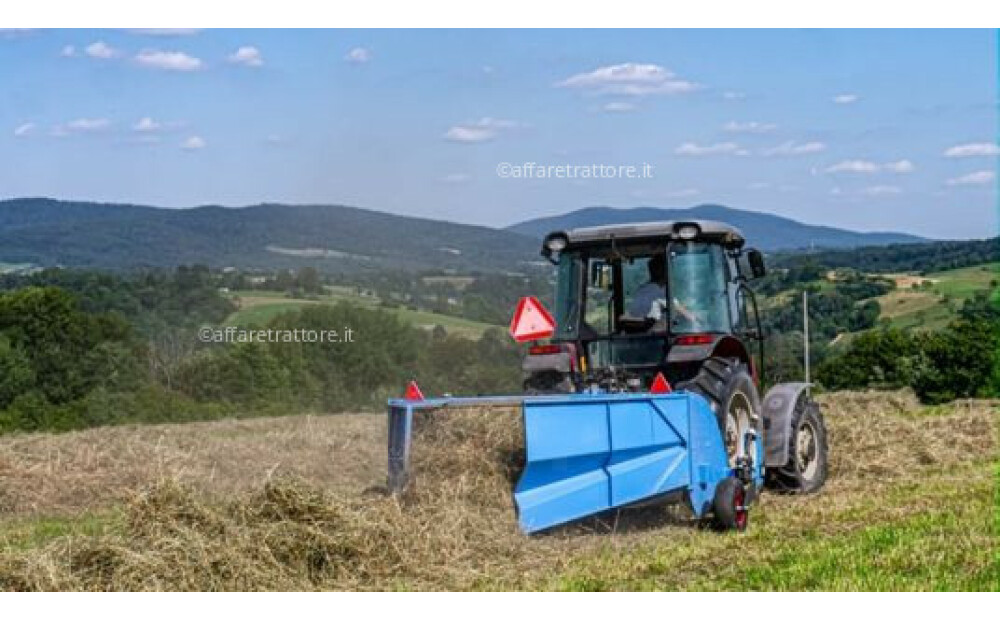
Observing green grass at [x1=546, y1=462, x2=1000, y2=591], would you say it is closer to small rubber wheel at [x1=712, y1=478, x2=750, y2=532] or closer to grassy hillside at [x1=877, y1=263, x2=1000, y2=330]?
small rubber wheel at [x1=712, y1=478, x2=750, y2=532]

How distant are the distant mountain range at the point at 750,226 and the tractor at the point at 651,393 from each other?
0.38m

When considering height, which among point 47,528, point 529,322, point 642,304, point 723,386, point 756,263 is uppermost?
point 756,263

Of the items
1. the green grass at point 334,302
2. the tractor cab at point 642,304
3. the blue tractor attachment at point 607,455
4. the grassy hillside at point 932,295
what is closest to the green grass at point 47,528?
the blue tractor attachment at point 607,455

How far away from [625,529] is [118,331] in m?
18.5

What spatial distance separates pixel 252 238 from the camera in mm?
30078

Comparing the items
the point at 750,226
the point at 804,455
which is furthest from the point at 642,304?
the point at 750,226

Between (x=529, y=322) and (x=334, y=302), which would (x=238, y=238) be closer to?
(x=334, y=302)

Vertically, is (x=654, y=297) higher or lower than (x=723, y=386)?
higher

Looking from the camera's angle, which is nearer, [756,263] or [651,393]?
[651,393]

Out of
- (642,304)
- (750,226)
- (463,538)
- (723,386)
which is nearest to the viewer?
(463,538)

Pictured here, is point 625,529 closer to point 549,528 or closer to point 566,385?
point 549,528

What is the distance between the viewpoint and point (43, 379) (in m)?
23.9

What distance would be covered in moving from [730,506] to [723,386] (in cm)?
108

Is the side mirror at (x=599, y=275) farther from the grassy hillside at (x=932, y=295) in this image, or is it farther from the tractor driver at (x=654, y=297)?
the grassy hillside at (x=932, y=295)
